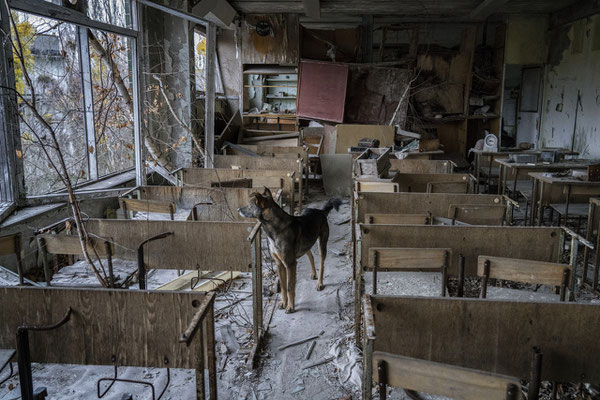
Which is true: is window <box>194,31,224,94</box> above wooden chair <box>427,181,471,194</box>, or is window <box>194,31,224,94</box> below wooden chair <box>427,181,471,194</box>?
above

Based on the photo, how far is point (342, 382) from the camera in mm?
3248

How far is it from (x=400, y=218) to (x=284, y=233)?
3.40ft

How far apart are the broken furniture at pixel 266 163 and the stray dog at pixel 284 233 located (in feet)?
8.76

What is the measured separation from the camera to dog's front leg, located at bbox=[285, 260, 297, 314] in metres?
4.14

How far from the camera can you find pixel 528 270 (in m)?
3.00

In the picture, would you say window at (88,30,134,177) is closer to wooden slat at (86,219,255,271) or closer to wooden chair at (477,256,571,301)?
wooden slat at (86,219,255,271)

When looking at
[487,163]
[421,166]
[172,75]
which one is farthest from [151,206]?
[487,163]

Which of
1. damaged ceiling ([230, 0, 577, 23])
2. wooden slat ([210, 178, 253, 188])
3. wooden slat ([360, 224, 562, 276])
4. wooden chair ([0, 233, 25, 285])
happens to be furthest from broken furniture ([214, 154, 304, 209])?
damaged ceiling ([230, 0, 577, 23])

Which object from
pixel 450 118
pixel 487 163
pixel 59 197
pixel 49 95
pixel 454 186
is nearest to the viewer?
pixel 59 197

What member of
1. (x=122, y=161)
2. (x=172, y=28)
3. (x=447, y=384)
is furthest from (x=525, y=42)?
(x=447, y=384)

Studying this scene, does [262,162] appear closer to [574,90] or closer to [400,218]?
[400,218]

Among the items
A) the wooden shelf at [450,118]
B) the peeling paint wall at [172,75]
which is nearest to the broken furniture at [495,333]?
the peeling paint wall at [172,75]

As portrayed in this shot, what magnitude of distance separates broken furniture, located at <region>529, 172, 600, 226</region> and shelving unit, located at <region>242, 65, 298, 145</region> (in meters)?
6.52

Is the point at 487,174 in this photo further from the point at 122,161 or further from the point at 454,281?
the point at 122,161
